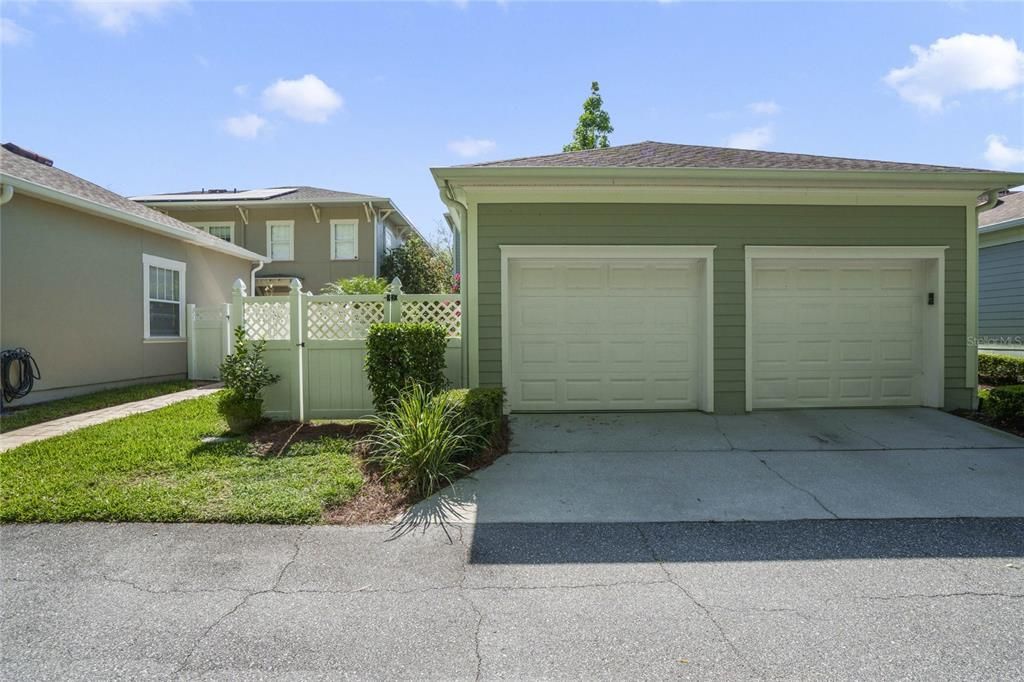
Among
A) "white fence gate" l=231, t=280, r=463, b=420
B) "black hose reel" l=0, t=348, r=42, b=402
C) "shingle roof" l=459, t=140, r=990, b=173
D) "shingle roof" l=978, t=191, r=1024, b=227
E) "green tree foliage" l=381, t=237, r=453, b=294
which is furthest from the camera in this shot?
"green tree foliage" l=381, t=237, r=453, b=294

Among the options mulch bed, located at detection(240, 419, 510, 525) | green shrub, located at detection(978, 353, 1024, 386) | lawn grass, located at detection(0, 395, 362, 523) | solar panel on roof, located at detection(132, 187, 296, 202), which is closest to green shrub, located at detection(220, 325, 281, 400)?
mulch bed, located at detection(240, 419, 510, 525)

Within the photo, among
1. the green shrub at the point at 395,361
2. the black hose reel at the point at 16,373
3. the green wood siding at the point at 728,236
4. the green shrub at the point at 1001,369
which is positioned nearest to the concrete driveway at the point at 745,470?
the green wood siding at the point at 728,236

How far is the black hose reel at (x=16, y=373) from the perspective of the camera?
7582mm

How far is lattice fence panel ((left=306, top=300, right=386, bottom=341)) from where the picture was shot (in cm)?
695

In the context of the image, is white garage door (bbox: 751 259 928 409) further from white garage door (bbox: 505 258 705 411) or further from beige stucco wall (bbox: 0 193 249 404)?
beige stucco wall (bbox: 0 193 249 404)

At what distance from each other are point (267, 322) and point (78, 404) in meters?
4.08

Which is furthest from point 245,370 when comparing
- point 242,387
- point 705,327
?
point 705,327

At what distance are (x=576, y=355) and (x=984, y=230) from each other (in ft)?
32.6

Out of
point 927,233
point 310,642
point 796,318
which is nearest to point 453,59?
point 796,318

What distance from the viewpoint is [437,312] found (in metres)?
6.92

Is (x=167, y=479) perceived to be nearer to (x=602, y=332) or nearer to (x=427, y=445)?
(x=427, y=445)

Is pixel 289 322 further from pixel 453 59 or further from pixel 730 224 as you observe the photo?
pixel 730 224

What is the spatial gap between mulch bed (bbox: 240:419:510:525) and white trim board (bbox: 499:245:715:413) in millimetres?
1475

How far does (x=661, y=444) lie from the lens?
5.82 meters
